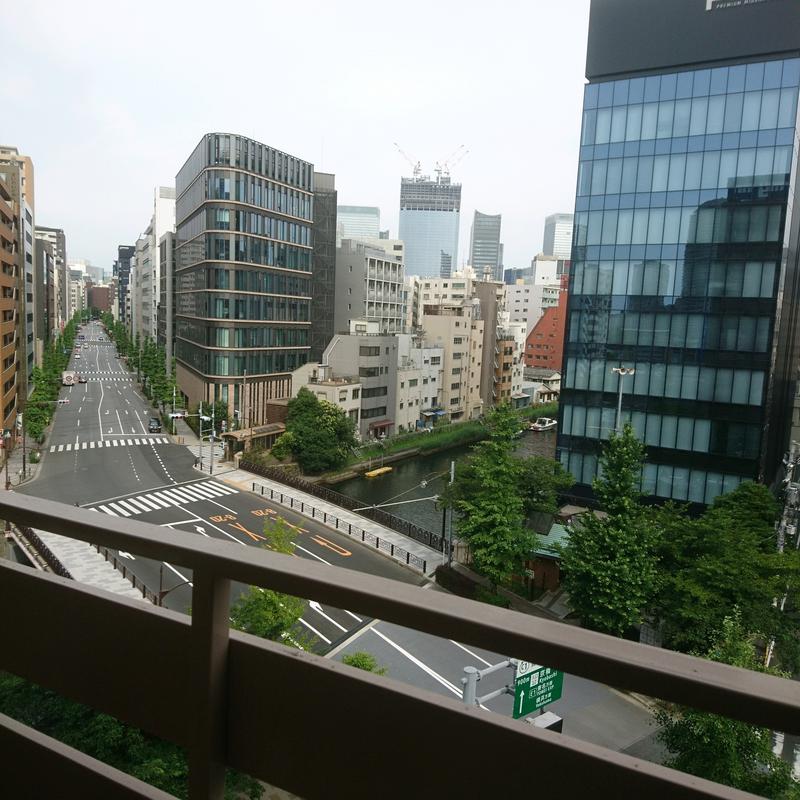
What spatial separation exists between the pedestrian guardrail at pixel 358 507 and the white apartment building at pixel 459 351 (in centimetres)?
1573

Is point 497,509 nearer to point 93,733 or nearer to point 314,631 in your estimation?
point 314,631

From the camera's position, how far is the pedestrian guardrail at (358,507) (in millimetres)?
17891

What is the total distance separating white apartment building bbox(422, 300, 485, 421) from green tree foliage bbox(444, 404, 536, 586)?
23120mm

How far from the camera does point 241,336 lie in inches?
1249

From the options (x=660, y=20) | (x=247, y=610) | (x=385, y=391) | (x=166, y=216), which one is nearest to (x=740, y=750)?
(x=247, y=610)

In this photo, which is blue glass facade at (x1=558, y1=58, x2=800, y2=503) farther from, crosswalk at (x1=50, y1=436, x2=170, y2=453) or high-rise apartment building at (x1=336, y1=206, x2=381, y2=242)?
high-rise apartment building at (x1=336, y1=206, x2=381, y2=242)

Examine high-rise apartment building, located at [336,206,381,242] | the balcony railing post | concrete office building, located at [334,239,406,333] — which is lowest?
the balcony railing post

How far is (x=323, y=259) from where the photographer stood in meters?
38.8

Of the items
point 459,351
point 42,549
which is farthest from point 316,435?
point 459,351

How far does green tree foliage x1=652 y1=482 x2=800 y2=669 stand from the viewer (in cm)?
1005

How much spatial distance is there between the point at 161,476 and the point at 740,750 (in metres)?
21.0

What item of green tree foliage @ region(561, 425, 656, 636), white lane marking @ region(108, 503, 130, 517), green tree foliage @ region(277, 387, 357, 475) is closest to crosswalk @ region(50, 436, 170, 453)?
green tree foliage @ region(277, 387, 357, 475)

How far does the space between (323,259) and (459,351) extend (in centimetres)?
965

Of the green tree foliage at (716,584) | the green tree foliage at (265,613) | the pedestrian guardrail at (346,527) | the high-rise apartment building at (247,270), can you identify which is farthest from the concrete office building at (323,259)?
the green tree foliage at (265,613)
